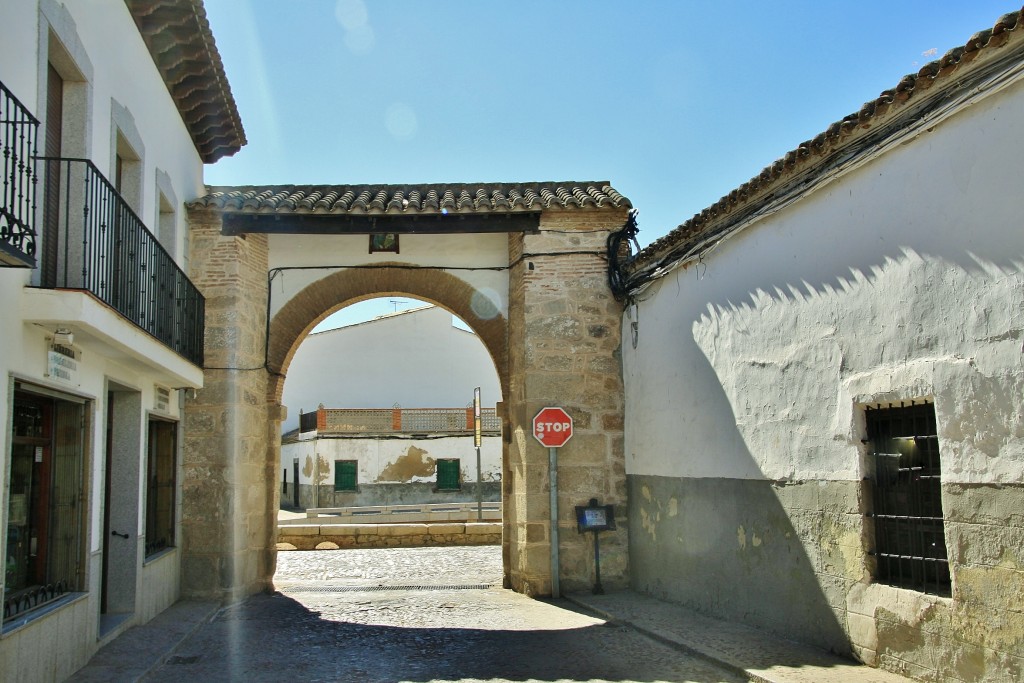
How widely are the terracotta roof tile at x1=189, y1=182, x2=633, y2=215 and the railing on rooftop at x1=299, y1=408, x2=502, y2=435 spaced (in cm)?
2130

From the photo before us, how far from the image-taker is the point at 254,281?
10812 millimetres

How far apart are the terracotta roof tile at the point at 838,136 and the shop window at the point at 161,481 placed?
5.31 m

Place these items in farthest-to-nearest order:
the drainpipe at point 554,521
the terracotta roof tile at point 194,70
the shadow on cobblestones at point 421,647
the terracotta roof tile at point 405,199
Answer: the terracotta roof tile at point 405,199 < the drainpipe at point 554,521 < the terracotta roof tile at point 194,70 < the shadow on cobblestones at point 421,647

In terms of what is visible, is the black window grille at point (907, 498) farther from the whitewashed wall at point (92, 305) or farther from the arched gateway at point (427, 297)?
the whitewashed wall at point (92, 305)

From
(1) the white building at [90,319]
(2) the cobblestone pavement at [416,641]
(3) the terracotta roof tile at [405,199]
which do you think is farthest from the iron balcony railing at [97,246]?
(2) the cobblestone pavement at [416,641]

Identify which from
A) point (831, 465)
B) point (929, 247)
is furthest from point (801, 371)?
point (929, 247)

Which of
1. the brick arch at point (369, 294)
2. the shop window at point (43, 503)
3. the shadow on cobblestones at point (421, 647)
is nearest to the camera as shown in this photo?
the shop window at point (43, 503)

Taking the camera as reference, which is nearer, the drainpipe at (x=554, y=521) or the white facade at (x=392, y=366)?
the drainpipe at (x=554, y=521)

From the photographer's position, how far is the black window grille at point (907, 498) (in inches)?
220

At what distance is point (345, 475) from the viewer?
31844mm

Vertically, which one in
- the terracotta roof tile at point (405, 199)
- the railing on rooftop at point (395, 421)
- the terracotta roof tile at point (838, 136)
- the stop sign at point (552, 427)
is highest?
the terracotta roof tile at point (405, 199)

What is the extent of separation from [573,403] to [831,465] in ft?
13.2

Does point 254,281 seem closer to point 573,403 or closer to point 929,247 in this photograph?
point 573,403

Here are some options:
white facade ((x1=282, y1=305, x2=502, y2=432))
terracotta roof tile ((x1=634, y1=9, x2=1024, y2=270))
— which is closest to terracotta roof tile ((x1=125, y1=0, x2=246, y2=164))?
terracotta roof tile ((x1=634, y1=9, x2=1024, y2=270))
